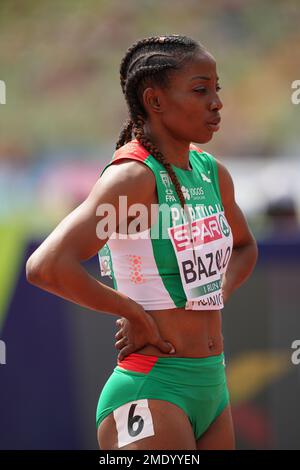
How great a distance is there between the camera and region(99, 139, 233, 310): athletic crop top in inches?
115

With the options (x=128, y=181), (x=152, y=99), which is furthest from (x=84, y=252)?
(x=152, y=99)

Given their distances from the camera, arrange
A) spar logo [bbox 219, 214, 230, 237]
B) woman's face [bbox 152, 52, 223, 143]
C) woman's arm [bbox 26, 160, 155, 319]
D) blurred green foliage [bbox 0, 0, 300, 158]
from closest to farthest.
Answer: woman's arm [bbox 26, 160, 155, 319], woman's face [bbox 152, 52, 223, 143], spar logo [bbox 219, 214, 230, 237], blurred green foliage [bbox 0, 0, 300, 158]

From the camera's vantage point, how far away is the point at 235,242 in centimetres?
360

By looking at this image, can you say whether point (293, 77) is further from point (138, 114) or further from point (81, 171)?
point (138, 114)

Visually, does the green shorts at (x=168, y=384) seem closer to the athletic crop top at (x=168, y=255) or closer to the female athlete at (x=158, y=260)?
the female athlete at (x=158, y=260)

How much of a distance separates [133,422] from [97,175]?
10358 mm

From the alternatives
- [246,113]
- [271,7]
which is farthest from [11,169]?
[271,7]

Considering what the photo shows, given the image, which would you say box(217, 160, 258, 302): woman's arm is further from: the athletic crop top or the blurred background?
the blurred background

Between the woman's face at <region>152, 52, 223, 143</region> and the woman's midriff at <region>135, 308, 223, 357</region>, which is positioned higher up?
the woman's face at <region>152, 52, 223, 143</region>

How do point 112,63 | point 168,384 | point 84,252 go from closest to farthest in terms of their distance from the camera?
point 84,252, point 168,384, point 112,63

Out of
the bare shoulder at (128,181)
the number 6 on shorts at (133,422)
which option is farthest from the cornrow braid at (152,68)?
the number 6 on shorts at (133,422)

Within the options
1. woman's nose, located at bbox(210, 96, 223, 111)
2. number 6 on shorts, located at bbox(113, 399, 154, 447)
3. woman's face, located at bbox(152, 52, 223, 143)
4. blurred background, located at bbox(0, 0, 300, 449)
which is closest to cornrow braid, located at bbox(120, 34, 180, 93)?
woman's face, located at bbox(152, 52, 223, 143)

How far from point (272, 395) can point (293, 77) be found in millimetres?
14014

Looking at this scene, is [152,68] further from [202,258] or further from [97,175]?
[97,175]
